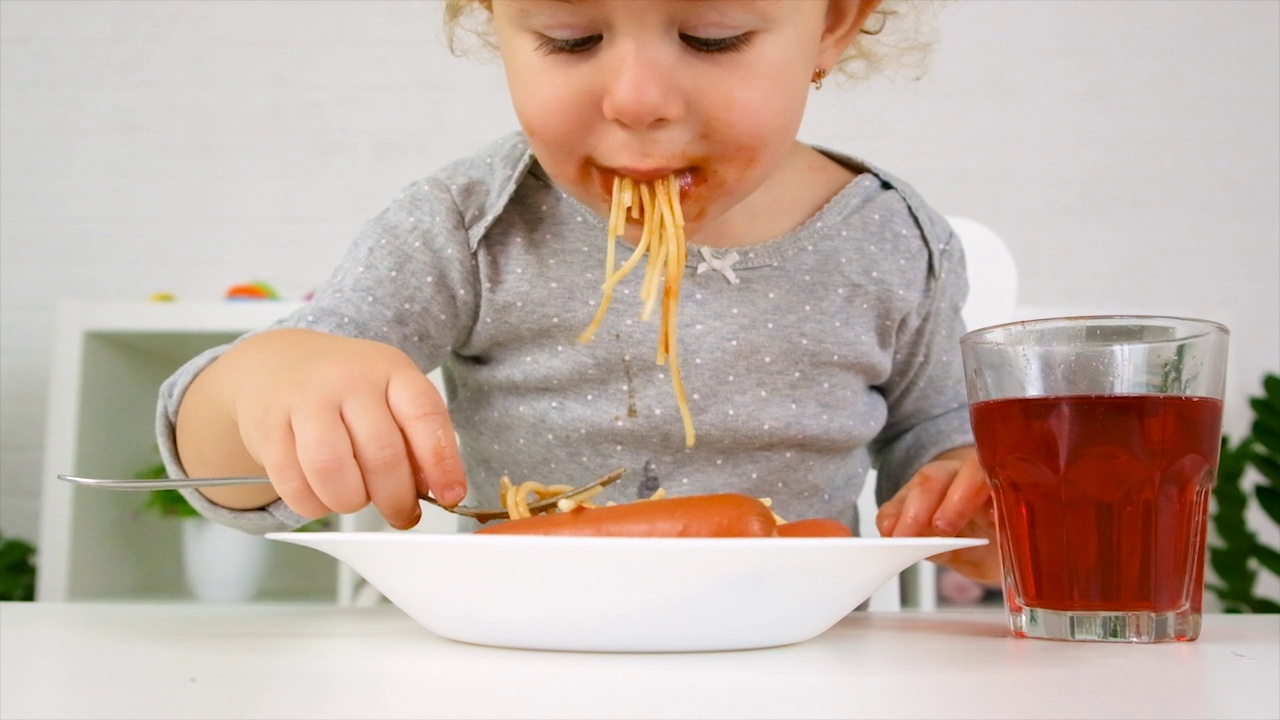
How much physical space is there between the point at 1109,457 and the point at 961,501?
0.52 ft

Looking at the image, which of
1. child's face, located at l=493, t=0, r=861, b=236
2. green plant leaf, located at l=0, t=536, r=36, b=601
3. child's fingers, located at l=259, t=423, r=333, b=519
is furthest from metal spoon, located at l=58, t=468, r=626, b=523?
green plant leaf, located at l=0, t=536, r=36, b=601

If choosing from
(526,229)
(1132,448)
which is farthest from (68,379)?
(1132,448)

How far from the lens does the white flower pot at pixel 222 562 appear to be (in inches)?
81.4

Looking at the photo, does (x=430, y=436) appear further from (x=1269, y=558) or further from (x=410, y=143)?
(x=410, y=143)

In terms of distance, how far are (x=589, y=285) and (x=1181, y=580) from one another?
52 cm

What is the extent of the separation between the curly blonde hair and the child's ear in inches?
4.9

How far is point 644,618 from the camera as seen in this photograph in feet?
1.55

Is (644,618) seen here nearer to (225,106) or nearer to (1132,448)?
(1132,448)

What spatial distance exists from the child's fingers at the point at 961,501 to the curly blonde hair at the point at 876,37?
437 millimetres

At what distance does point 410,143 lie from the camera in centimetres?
259

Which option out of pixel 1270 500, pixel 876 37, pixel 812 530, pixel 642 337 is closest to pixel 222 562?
pixel 642 337

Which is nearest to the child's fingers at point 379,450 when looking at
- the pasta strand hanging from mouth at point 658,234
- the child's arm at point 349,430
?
the child's arm at point 349,430

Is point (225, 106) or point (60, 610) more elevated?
point (225, 106)

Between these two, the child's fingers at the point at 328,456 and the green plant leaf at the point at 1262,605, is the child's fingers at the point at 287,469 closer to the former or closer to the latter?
the child's fingers at the point at 328,456
